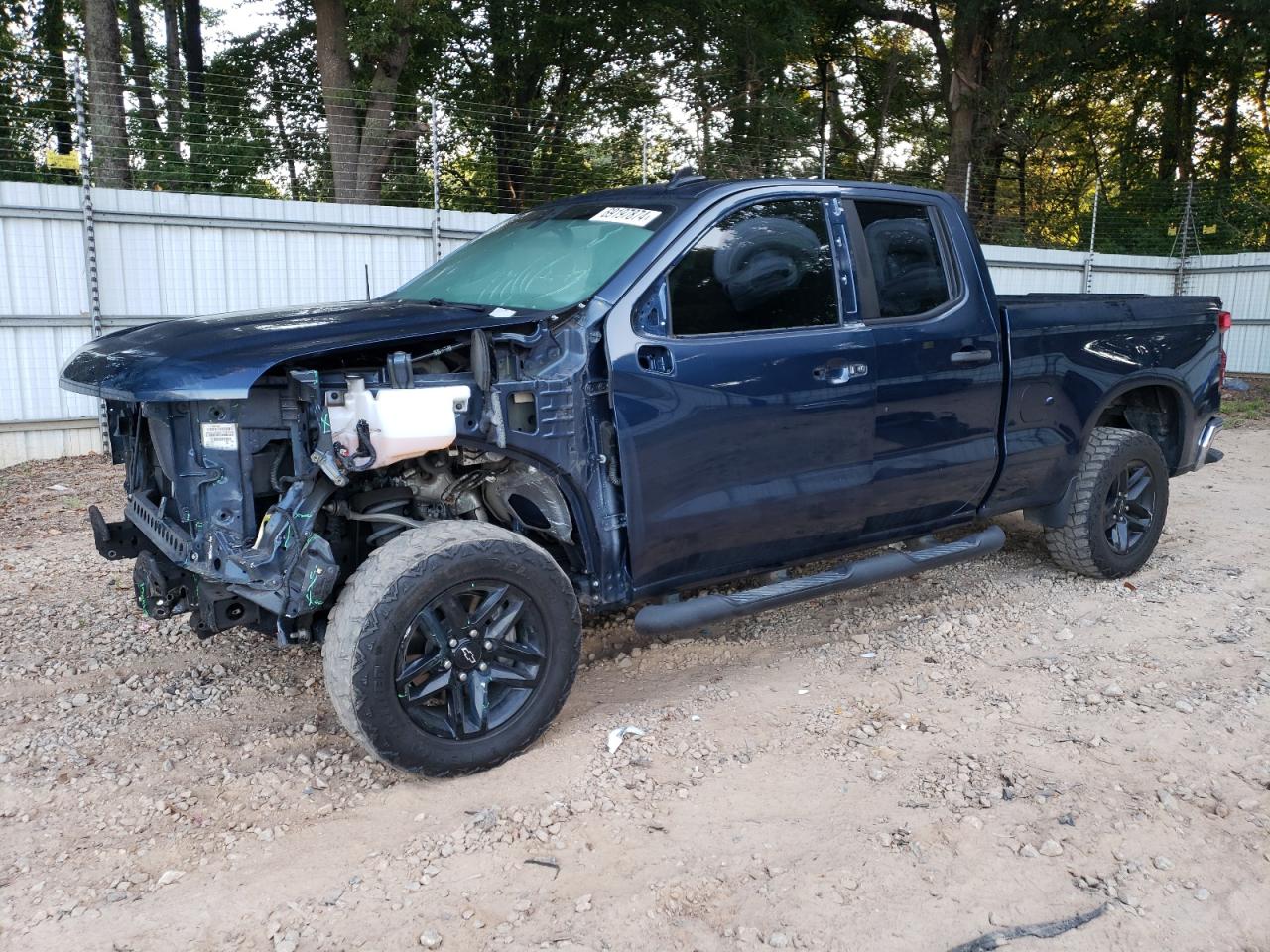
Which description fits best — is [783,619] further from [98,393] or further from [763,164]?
[763,164]

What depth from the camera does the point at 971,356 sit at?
4.56m

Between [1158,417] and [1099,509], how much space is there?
928 millimetres

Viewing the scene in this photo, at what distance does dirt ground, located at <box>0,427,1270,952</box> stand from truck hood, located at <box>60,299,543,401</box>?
1.31 metres

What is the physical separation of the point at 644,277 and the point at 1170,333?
3.40 m

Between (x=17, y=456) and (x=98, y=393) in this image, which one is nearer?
(x=98, y=393)

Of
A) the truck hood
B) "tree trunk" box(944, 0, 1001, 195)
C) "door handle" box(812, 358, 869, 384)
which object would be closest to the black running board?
"door handle" box(812, 358, 869, 384)

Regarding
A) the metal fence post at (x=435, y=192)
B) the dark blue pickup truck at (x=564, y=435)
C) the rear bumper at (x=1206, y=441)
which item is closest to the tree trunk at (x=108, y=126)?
the metal fence post at (x=435, y=192)

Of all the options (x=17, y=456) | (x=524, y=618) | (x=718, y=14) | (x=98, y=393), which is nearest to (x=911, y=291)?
(x=524, y=618)

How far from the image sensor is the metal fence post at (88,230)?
27.0 ft

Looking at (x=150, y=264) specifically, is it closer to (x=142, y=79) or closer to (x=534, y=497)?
(x=142, y=79)

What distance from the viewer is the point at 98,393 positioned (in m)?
3.26

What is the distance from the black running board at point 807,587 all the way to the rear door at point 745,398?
10 centimetres

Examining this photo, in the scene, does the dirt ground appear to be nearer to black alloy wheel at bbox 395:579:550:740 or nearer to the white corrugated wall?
black alloy wheel at bbox 395:579:550:740

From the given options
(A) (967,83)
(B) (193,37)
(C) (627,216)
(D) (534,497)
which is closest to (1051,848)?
(D) (534,497)
